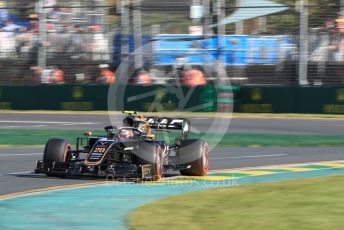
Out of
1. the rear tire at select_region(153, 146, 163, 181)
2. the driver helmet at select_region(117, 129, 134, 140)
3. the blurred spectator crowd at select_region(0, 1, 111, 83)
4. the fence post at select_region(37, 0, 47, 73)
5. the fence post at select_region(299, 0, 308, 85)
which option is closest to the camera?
the rear tire at select_region(153, 146, 163, 181)

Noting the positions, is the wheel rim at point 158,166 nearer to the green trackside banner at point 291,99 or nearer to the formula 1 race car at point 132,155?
the formula 1 race car at point 132,155

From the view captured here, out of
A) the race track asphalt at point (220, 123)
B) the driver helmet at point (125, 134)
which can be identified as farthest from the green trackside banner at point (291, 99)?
the driver helmet at point (125, 134)

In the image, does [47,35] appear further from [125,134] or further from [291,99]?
[125,134]

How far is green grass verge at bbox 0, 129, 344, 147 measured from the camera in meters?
18.1

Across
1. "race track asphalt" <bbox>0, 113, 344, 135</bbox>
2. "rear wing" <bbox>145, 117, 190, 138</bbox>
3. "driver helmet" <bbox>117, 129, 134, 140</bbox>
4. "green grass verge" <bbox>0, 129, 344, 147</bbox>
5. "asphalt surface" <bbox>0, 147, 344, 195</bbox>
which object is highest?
"rear wing" <bbox>145, 117, 190, 138</bbox>

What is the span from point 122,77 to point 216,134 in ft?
28.1

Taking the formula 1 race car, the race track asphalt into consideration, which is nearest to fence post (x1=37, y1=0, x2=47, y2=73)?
the race track asphalt

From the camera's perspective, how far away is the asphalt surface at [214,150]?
1191cm

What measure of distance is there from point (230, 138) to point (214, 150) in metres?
2.85

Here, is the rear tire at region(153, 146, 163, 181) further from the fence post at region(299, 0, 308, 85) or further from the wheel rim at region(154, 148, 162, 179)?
the fence post at region(299, 0, 308, 85)

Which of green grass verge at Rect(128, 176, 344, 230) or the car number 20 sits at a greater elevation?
the car number 20

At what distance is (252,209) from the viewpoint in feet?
28.7

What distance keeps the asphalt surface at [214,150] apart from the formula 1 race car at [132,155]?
251mm

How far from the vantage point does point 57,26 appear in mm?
29188
